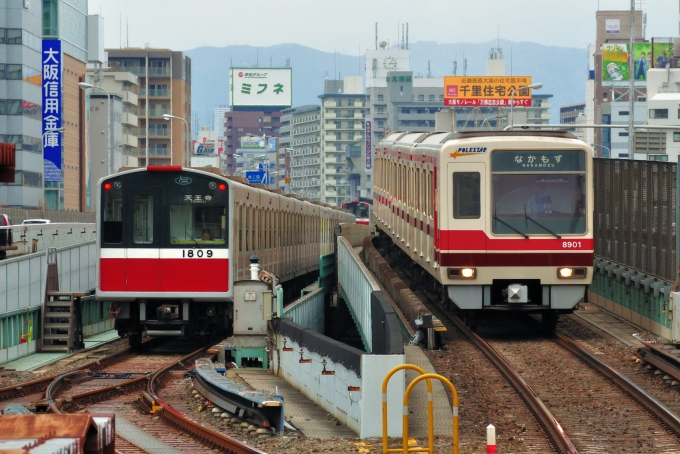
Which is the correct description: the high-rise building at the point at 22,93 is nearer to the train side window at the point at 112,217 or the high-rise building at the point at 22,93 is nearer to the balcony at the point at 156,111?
the balcony at the point at 156,111

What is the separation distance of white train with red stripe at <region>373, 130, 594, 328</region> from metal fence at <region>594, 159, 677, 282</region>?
1.78 metres

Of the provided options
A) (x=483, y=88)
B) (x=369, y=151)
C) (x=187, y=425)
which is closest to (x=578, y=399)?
(x=187, y=425)

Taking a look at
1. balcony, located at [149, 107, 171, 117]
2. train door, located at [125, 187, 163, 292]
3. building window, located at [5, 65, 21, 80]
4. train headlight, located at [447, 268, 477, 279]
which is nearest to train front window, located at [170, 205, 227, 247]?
train door, located at [125, 187, 163, 292]

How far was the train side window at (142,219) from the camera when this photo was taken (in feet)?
61.0

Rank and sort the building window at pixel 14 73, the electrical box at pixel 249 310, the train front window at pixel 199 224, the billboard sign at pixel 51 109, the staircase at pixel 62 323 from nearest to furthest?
the electrical box at pixel 249 310, the train front window at pixel 199 224, the staircase at pixel 62 323, the billboard sign at pixel 51 109, the building window at pixel 14 73

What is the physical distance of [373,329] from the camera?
16.3 metres

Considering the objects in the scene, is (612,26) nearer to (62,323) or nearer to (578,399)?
(62,323)

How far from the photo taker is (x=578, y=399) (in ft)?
39.3

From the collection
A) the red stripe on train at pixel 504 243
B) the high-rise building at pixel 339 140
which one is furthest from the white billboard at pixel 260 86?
the red stripe on train at pixel 504 243

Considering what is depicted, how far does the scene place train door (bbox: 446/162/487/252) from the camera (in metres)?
16.3

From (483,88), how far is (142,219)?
11741 cm

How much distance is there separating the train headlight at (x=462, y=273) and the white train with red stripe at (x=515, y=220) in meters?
0.01

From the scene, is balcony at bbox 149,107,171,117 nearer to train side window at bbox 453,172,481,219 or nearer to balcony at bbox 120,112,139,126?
balcony at bbox 120,112,139,126

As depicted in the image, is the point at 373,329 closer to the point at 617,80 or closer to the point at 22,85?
the point at 22,85
